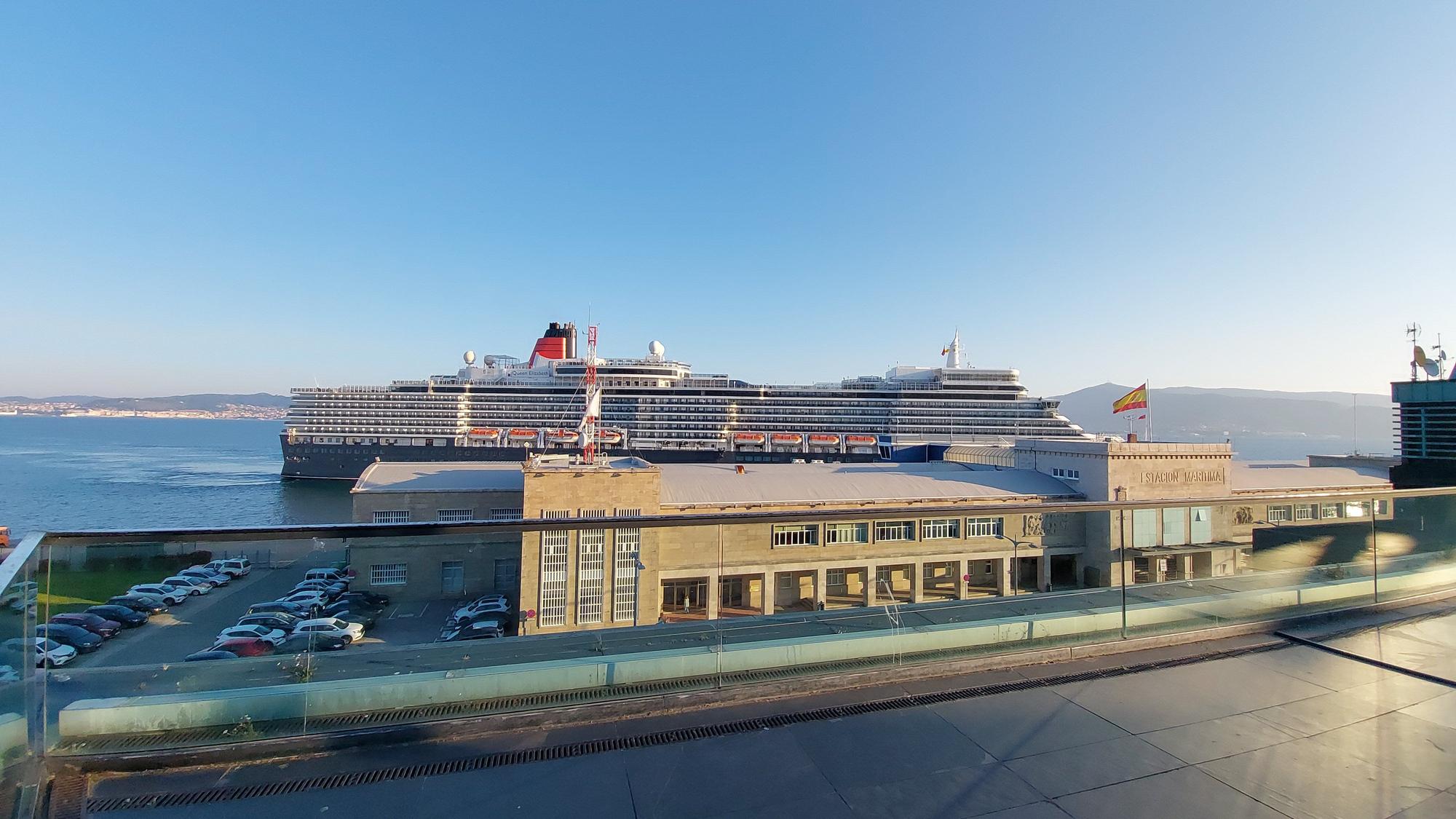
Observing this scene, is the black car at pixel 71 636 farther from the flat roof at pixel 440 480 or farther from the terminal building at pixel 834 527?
the flat roof at pixel 440 480

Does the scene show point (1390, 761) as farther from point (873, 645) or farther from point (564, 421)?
point (564, 421)

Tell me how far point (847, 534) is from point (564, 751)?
18.1m

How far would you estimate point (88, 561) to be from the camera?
276 centimetres

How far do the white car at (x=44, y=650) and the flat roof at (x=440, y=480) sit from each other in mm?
21315

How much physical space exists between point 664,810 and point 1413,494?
5.40m

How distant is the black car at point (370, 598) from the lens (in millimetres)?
9141

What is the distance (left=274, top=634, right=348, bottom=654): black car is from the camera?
2.61 meters

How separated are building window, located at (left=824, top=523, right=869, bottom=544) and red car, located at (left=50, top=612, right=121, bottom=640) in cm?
1701

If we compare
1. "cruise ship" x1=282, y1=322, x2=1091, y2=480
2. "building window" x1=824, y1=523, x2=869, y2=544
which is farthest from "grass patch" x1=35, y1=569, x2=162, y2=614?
"cruise ship" x1=282, y1=322, x2=1091, y2=480

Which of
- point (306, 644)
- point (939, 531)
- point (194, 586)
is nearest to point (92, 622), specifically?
point (306, 644)

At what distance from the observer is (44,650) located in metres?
2.22

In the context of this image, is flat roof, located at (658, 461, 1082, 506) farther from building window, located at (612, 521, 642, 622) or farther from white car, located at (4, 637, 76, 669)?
white car, located at (4, 637, 76, 669)

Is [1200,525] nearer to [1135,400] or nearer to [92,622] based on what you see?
[92,622]

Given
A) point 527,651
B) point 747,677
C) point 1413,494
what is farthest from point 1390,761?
point 527,651
